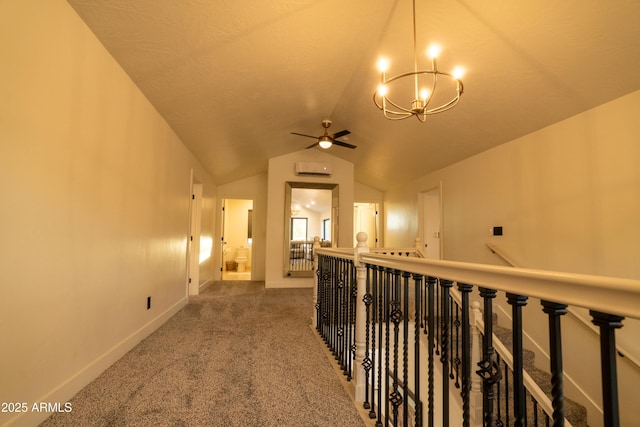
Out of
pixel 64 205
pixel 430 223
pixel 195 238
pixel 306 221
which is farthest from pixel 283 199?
pixel 306 221

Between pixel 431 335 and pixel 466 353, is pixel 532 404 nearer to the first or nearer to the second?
pixel 431 335

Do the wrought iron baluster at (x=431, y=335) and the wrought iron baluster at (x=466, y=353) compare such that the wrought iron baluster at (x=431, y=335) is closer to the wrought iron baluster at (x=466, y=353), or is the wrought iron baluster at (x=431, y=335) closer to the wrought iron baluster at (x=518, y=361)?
the wrought iron baluster at (x=466, y=353)

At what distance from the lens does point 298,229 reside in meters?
11.0

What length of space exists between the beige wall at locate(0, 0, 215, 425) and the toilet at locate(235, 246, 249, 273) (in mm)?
5849

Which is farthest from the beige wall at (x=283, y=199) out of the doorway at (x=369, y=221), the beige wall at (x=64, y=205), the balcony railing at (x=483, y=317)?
the balcony railing at (x=483, y=317)

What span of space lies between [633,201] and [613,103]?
850mm

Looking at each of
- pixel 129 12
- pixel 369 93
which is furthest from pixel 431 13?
pixel 129 12

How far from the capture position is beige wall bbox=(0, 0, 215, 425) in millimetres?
1371

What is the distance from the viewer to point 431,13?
7.74ft

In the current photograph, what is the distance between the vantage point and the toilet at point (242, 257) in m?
8.65

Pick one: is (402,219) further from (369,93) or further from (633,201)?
(633,201)

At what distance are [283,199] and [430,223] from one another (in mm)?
2908

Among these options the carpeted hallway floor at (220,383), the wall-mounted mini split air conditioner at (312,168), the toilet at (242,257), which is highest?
the wall-mounted mini split air conditioner at (312,168)

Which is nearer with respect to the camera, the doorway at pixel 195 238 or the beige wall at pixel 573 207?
the beige wall at pixel 573 207
